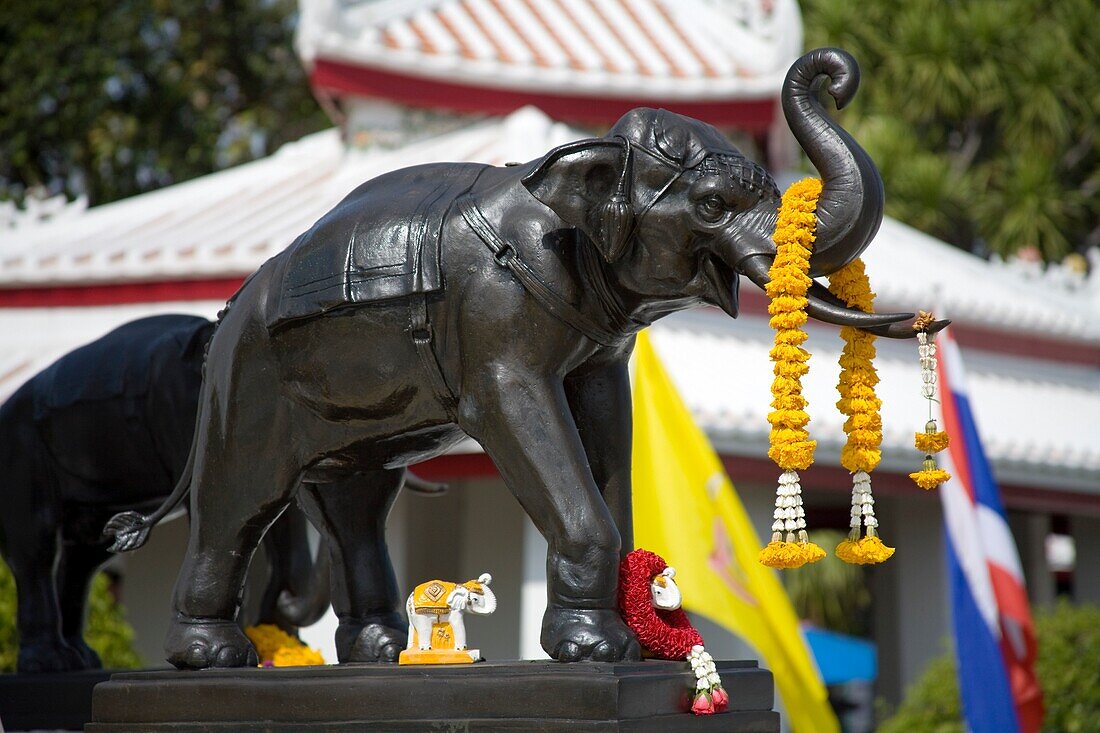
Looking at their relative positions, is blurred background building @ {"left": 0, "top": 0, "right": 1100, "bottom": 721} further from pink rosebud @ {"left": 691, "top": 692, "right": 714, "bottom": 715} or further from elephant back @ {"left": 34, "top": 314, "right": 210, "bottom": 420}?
pink rosebud @ {"left": 691, "top": 692, "right": 714, "bottom": 715}

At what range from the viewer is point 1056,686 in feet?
29.0

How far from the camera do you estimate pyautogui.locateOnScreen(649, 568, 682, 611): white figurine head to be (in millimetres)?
3260

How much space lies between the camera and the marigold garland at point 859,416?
3086mm

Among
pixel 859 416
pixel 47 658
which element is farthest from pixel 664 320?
pixel 859 416

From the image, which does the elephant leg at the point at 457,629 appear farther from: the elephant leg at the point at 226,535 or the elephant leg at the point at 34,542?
the elephant leg at the point at 34,542

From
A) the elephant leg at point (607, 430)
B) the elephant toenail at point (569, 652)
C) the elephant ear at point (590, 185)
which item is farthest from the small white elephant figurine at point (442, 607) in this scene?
the elephant ear at point (590, 185)

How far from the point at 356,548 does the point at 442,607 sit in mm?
550

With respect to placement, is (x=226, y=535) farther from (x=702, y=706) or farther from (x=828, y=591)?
(x=828, y=591)

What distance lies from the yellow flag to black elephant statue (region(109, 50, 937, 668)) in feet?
9.03

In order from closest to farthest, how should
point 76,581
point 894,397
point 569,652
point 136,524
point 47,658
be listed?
point 569,652, point 136,524, point 47,658, point 76,581, point 894,397

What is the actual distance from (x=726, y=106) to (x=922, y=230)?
29.2ft

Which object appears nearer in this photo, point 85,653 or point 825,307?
point 825,307

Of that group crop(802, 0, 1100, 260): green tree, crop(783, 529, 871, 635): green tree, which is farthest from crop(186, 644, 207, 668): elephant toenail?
crop(802, 0, 1100, 260): green tree

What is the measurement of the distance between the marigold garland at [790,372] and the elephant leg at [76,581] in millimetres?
2355
